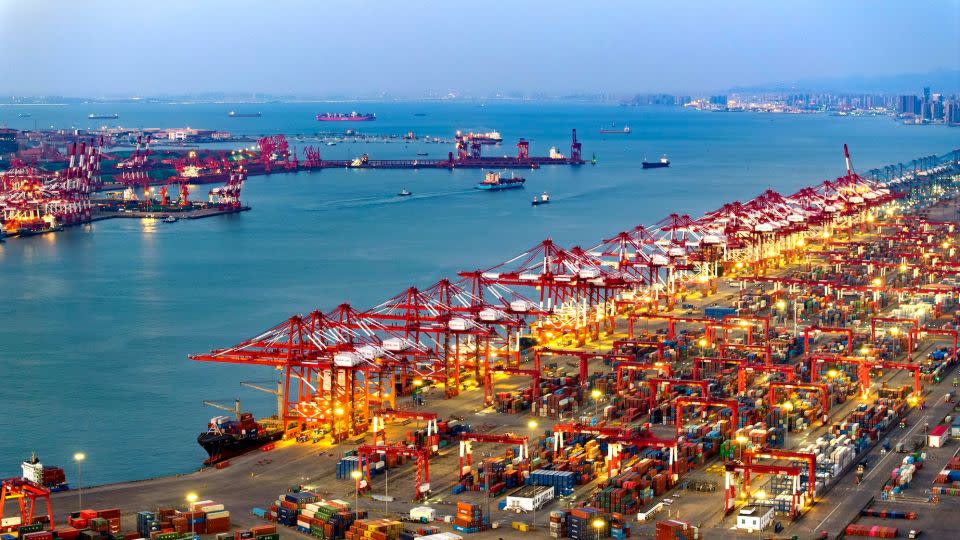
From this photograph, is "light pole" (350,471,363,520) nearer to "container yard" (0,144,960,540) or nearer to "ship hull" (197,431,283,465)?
"container yard" (0,144,960,540)

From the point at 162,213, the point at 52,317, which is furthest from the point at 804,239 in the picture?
the point at 162,213

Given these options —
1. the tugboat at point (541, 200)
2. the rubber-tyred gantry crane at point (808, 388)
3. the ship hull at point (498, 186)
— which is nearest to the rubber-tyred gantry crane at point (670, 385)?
the rubber-tyred gantry crane at point (808, 388)

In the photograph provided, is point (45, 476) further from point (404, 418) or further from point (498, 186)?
point (498, 186)

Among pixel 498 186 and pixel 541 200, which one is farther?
pixel 498 186

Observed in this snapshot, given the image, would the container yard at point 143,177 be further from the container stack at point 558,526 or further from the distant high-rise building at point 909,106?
the distant high-rise building at point 909,106

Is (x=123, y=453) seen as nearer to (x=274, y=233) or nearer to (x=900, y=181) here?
(x=274, y=233)

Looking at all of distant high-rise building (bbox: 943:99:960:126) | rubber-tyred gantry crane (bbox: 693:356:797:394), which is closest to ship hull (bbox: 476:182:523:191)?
rubber-tyred gantry crane (bbox: 693:356:797:394)

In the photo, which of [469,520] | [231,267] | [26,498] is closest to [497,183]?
[231,267]
